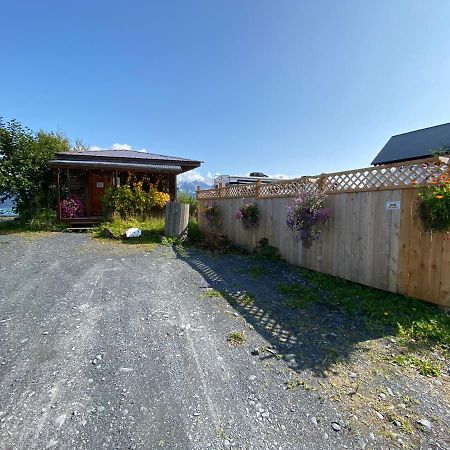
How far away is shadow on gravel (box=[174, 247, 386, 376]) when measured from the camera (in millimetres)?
2672

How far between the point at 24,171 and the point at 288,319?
37.3 ft

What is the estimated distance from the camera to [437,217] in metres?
3.18

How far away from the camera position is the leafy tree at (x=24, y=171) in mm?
10148

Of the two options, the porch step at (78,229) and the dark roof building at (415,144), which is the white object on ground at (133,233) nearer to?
the porch step at (78,229)

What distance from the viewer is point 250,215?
6.82 metres

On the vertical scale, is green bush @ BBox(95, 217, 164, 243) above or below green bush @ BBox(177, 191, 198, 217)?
below

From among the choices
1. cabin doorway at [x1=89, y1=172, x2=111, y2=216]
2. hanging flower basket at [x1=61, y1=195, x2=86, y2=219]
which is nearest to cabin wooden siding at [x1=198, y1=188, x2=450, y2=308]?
hanging flower basket at [x1=61, y1=195, x2=86, y2=219]

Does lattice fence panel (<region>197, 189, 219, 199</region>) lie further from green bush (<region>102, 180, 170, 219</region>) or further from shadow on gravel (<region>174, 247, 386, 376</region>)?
shadow on gravel (<region>174, 247, 386, 376</region>)

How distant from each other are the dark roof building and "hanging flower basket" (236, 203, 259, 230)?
442 inches

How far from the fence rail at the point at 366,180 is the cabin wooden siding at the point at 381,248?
0.34 ft

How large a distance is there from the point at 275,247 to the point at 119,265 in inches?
134

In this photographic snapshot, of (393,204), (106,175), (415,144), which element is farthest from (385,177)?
(415,144)

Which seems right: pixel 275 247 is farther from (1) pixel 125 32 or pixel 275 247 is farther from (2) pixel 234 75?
(1) pixel 125 32

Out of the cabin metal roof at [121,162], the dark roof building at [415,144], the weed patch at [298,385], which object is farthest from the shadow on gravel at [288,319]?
the dark roof building at [415,144]
